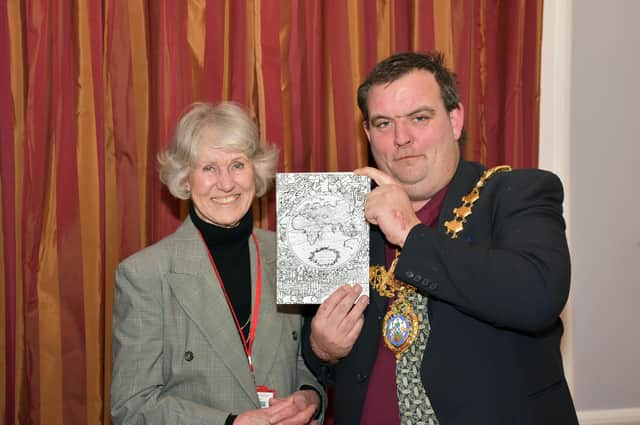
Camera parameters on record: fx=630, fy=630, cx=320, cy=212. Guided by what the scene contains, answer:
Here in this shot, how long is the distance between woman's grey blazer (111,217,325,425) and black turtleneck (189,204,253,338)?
8 centimetres

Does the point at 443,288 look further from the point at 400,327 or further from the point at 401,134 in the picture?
the point at 401,134

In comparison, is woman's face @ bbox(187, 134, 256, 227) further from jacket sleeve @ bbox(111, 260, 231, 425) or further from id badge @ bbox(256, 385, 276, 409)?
id badge @ bbox(256, 385, 276, 409)

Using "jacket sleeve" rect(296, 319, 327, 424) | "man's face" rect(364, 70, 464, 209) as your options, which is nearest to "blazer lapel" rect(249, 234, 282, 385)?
"jacket sleeve" rect(296, 319, 327, 424)

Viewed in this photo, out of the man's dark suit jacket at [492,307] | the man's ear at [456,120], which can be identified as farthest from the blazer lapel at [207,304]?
the man's ear at [456,120]

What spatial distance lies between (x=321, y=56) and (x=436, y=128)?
3.53ft

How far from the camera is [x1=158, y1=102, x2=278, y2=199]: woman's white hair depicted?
2.25 m

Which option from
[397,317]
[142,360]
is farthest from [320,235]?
[142,360]

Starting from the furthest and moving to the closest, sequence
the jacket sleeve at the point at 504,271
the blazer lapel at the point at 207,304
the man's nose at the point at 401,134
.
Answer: the blazer lapel at the point at 207,304
the man's nose at the point at 401,134
the jacket sleeve at the point at 504,271

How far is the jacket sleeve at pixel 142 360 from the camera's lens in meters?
2.00

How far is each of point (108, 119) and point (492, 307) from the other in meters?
1.88

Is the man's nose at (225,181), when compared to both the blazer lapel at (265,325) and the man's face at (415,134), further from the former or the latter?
the man's face at (415,134)

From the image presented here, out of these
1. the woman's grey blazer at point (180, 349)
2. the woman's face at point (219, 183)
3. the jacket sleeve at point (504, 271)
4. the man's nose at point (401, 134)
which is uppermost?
the man's nose at point (401, 134)

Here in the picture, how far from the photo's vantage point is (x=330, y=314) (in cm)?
191

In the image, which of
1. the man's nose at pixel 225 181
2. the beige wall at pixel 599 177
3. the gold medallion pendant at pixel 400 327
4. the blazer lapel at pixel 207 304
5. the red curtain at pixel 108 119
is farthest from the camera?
the beige wall at pixel 599 177
